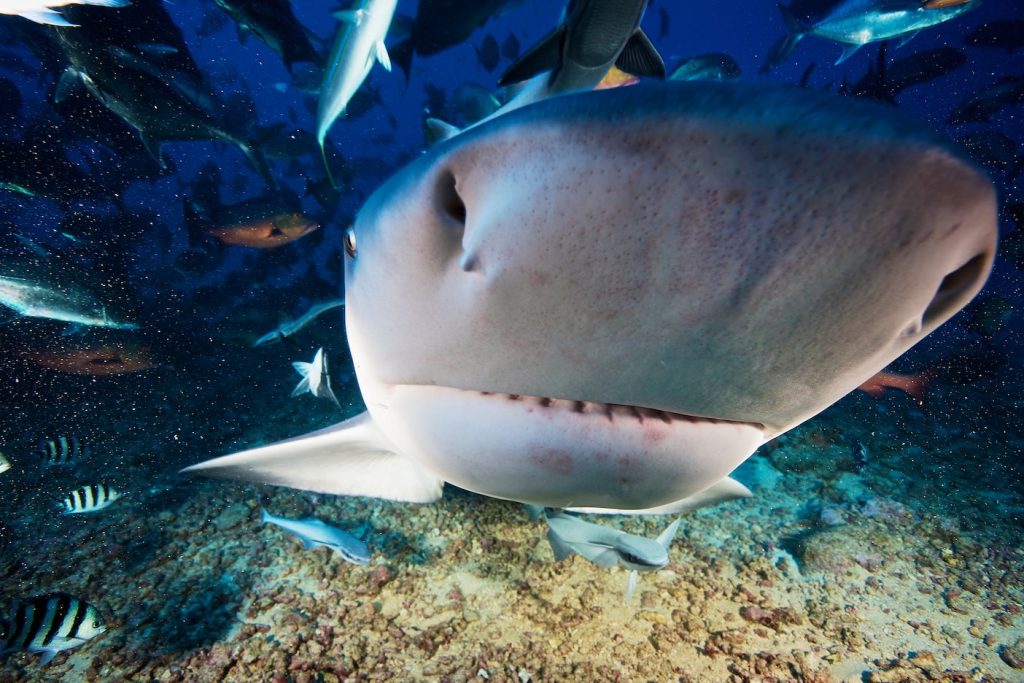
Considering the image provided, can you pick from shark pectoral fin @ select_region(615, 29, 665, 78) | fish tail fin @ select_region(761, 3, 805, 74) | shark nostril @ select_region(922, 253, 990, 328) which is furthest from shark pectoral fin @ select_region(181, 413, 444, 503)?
fish tail fin @ select_region(761, 3, 805, 74)

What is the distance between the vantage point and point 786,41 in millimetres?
7270

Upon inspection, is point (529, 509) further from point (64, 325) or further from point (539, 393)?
point (64, 325)

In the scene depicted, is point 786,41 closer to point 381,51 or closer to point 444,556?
point 381,51

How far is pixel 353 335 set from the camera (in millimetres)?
1145

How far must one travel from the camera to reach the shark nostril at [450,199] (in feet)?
1.99

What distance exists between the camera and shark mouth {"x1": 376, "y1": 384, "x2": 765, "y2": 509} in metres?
0.91

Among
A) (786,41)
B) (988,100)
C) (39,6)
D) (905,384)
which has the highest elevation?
(39,6)

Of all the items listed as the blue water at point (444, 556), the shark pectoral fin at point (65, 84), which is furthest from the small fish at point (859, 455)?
the shark pectoral fin at point (65, 84)

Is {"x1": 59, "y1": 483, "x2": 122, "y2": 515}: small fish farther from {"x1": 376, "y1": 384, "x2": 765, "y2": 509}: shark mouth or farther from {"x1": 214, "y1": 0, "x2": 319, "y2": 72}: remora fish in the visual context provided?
{"x1": 214, "y1": 0, "x2": 319, "y2": 72}: remora fish

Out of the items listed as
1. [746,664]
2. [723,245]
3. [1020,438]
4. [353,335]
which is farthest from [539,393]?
[1020,438]

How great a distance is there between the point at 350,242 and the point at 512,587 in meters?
2.42

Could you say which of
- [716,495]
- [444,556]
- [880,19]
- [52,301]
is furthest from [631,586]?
[880,19]

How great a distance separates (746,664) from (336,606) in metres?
2.29

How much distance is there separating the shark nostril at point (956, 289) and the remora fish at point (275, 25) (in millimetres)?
6114
